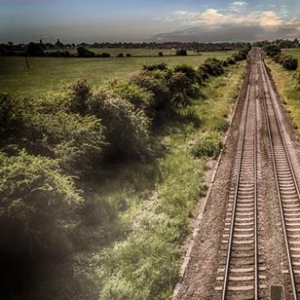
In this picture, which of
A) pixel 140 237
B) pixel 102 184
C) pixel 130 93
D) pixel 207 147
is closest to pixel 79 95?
pixel 130 93

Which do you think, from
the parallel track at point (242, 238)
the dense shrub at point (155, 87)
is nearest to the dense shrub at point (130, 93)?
the dense shrub at point (155, 87)

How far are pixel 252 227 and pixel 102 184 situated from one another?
879 cm

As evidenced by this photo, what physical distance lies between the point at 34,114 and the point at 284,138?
64.6 feet

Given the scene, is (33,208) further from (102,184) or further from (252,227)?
(252,227)

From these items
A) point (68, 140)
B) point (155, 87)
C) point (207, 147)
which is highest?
point (155, 87)

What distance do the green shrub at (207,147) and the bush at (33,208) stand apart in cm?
1437

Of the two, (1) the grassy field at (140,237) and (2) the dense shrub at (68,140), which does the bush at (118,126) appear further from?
(2) the dense shrub at (68,140)

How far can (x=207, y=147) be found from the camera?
27.5 metres

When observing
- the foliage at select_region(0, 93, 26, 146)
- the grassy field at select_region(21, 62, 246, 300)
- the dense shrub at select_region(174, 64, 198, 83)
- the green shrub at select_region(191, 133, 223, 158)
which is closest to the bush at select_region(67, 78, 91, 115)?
the foliage at select_region(0, 93, 26, 146)

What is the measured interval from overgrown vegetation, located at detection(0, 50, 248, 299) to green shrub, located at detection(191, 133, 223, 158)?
80 mm

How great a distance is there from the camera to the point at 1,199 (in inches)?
491

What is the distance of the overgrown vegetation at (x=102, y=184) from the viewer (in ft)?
42.2

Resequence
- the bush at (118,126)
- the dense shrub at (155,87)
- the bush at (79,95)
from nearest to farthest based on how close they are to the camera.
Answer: the bush at (118,126) < the bush at (79,95) < the dense shrub at (155,87)

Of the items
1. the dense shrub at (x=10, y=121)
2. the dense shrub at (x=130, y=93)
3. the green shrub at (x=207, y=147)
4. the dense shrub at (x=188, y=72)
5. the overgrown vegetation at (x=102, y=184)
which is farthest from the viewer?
the dense shrub at (x=188, y=72)
